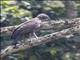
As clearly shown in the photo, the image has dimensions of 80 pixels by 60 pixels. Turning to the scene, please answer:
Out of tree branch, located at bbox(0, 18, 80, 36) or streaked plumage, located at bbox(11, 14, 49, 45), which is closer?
streaked plumage, located at bbox(11, 14, 49, 45)

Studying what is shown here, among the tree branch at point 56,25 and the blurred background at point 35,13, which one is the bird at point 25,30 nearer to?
the tree branch at point 56,25

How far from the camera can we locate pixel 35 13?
711 cm

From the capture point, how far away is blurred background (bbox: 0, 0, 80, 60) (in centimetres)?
661

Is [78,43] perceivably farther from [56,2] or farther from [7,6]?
[7,6]

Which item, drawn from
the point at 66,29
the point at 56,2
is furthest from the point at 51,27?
the point at 56,2

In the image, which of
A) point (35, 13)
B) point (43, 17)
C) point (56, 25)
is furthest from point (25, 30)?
point (35, 13)

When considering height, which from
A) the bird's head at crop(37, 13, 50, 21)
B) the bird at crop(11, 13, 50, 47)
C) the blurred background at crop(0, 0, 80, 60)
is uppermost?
the bird's head at crop(37, 13, 50, 21)

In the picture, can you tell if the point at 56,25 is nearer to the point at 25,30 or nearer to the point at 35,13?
the point at 25,30

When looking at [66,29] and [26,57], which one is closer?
[66,29]

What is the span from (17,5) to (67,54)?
4.42 ft

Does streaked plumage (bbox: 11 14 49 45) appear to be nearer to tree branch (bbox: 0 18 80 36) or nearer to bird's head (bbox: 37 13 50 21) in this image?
bird's head (bbox: 37 13 50 21)

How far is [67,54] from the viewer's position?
22.0 feet

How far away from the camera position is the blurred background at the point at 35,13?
6.61m

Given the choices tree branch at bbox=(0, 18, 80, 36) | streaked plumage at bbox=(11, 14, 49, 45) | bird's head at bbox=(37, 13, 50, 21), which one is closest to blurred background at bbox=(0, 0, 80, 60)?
tree branch at bbox=(0, 18, 80, 36)
